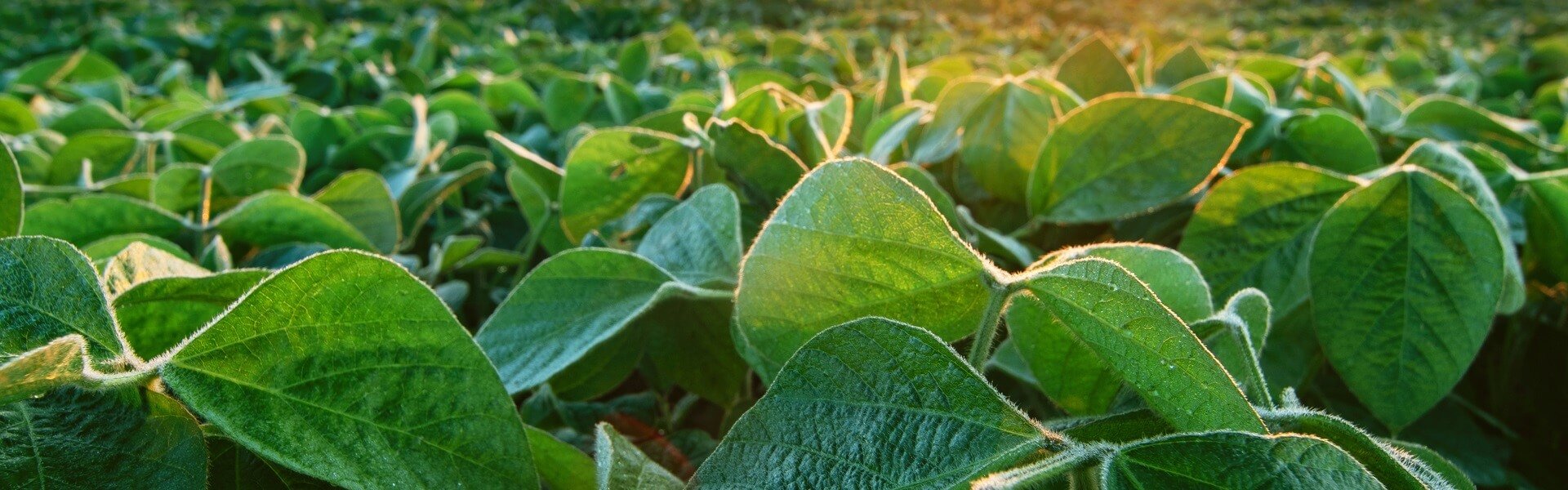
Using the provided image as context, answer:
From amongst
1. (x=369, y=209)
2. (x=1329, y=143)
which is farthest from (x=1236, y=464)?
(x=369, y=209)

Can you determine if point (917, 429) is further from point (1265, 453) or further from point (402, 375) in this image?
point (402, 375)

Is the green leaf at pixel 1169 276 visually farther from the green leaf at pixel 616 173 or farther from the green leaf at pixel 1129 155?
the green leaf at pixel 616 173

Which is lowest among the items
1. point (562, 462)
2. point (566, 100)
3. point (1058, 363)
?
point (566, 100)

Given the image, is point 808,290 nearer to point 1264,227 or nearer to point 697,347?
point 697,347

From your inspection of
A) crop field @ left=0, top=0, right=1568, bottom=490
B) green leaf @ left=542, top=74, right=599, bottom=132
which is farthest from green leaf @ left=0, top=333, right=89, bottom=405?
green leaf @ left=542, top=74, right=599, bottom=132

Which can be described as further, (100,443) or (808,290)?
(808,290)
